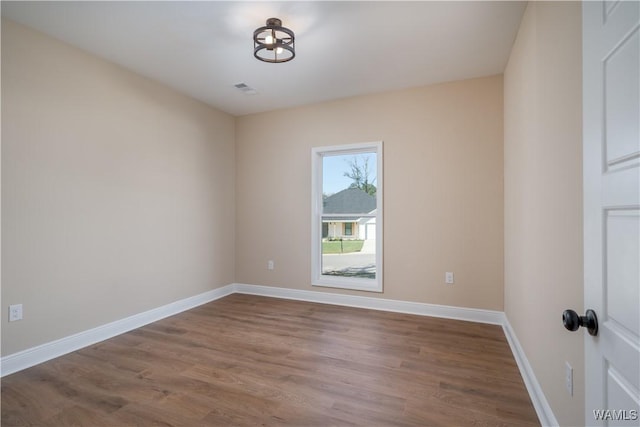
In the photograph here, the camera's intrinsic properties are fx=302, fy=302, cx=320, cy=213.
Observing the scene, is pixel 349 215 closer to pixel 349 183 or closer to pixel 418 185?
pixel 349 183

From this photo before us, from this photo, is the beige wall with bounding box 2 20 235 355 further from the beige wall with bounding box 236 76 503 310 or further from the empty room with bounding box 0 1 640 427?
the beige wall with bounding box 236 76 503 310

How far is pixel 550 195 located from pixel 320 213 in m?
2.96

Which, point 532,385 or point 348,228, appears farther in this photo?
point 348,228

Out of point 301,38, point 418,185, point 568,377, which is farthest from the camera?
point 418,185

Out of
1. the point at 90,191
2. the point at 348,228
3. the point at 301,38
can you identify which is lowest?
the point at 348,228

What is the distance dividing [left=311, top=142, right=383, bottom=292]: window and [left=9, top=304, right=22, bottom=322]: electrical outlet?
2908 millimetres

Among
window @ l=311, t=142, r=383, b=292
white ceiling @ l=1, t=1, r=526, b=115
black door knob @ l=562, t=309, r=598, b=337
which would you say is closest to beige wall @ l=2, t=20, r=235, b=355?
white ceiling @ l=1, t=1, r=526, b=115

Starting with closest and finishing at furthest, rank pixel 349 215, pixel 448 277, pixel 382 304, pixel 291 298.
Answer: pixel 448 277 → pixel 382 304 → pixel 349 215 → pixel 291 298

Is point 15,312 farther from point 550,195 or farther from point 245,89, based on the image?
point 550,195

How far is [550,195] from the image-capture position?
1620mm

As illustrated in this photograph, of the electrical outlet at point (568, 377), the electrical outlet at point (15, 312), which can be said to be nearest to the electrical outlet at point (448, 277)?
the electrical outlet at point (568, 377)

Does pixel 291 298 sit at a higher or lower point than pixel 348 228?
lower

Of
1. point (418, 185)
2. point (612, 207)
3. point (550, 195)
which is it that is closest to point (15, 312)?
point (612, 207)

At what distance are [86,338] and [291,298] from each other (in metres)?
2.31
